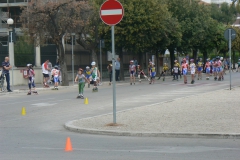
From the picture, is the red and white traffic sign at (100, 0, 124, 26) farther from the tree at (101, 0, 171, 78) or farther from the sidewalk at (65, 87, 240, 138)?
the tree at (101, 0, 171, 78)

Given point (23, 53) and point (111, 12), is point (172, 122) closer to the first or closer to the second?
point (111, 12)

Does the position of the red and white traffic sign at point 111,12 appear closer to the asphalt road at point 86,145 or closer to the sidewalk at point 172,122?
the sidewalk at point 172,122

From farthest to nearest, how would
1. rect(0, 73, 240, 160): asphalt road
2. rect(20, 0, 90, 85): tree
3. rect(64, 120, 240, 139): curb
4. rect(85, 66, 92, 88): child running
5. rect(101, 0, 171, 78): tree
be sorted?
rect(101, 0, 171, 78): tree, rect(20, 0, 90, 85): tree, rect(85, 66, 92, 88): child running, rect(64, 120, 240, 139): curb, rect(0, 73, 240, 160): asphalt road

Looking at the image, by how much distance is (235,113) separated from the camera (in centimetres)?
1540

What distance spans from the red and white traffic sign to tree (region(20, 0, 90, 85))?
18939 millimetres

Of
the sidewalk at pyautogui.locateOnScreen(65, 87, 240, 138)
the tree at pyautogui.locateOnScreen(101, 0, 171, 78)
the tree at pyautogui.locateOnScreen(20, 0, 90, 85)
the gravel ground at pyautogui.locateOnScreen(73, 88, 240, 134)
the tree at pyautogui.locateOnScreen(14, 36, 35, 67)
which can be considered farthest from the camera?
the tree at pyautogui.locateOnScreen(101, 0, 171, 78)

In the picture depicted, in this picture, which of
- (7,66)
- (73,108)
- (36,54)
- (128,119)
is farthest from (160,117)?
(36,54)

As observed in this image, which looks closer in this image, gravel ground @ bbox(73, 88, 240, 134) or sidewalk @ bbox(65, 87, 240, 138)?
sidewalk @ bbox(65, 87, 240, 138)

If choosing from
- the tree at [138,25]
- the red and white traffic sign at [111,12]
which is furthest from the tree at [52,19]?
the red and white traffic sign at [111,12]

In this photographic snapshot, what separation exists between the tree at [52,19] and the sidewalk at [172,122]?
1560 cm

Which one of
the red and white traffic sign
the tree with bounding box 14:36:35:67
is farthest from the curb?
the tree with bounding box 14:36:35:67

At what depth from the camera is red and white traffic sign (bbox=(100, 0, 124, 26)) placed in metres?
A: 12.9

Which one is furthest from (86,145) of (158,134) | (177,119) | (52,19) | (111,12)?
(52,19)

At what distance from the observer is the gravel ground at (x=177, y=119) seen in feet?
41.3
